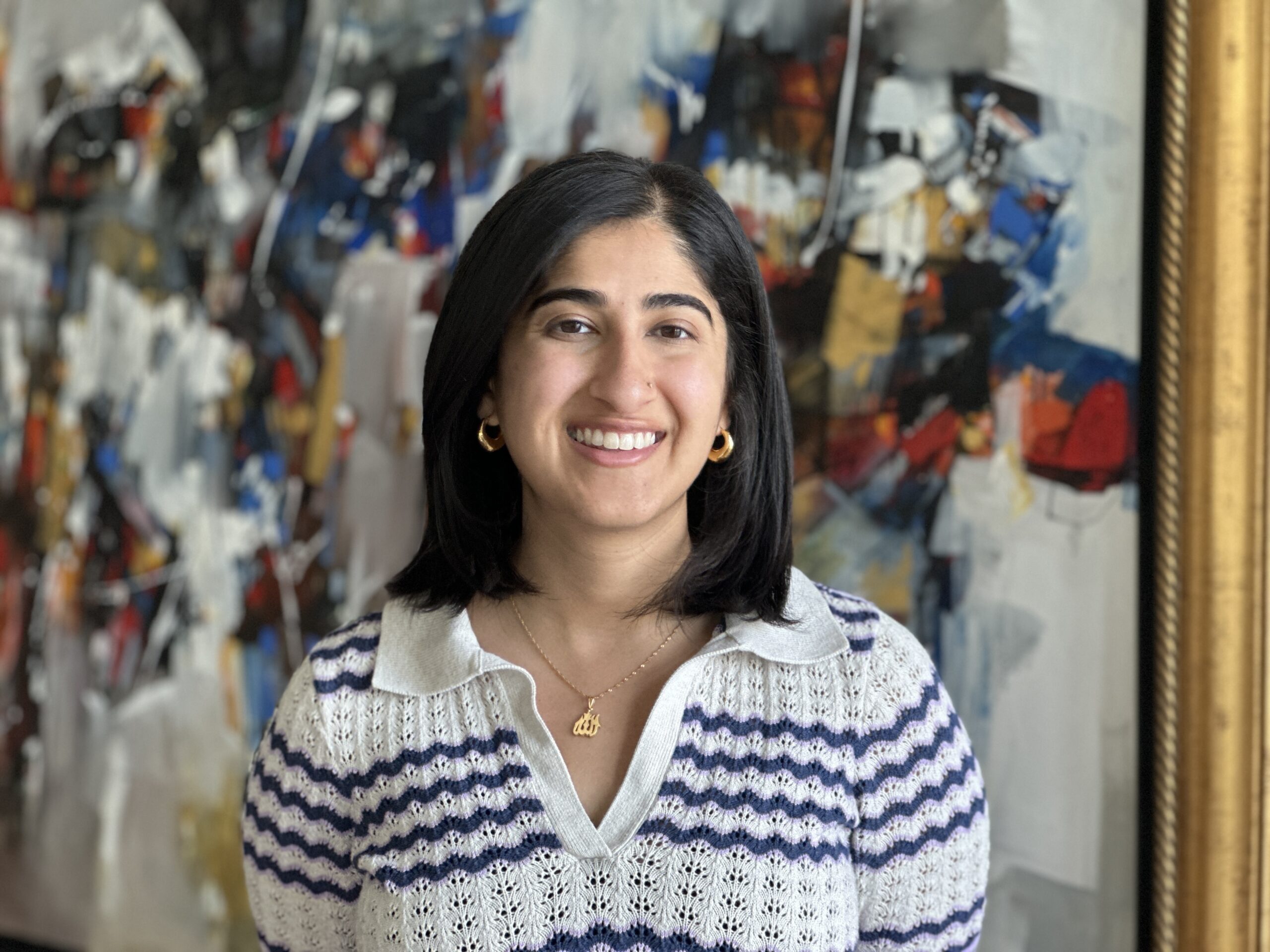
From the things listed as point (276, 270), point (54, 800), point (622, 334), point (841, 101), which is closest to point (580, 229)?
point (622, 334)

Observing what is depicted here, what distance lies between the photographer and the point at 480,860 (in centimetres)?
109

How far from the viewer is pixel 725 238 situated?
116 centimetres

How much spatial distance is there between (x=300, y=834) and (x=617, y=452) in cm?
56

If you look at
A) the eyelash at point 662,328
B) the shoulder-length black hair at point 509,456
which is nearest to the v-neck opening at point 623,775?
the shoulder-length black hair at point 509,456

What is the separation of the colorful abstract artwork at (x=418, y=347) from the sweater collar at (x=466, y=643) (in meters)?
0.26

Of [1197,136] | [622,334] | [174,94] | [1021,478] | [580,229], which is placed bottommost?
[1021,478]

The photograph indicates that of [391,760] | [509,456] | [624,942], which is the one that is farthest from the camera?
[509,456]

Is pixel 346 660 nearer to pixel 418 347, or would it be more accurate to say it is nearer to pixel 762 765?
pixel 762 765

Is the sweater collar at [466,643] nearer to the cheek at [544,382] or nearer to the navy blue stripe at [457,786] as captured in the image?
the navy blue stripe at [457,786]

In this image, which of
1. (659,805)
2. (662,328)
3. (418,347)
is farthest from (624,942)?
(418,347)

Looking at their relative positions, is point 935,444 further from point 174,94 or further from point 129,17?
point 129,17

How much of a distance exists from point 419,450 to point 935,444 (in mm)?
752

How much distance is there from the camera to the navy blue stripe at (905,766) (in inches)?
43.9

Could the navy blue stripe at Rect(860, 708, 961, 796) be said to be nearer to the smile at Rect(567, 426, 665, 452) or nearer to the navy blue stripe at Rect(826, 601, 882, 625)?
the navy blue stripe at Rect(826, 601, 882, 625)
